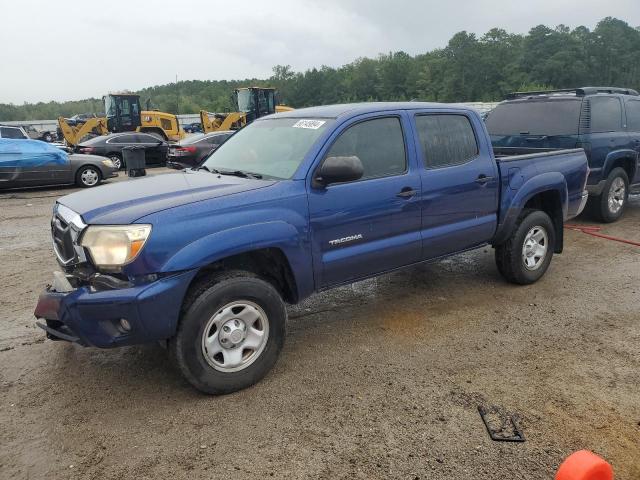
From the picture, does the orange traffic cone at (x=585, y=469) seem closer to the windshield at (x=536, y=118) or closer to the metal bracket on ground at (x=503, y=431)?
the metal bracket on ground at (x=503, y=431)

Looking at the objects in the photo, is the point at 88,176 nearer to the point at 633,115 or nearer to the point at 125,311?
the point at 125,311

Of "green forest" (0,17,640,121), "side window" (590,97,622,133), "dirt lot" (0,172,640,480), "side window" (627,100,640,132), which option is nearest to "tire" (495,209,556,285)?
"dirt lot" (0,172,640,480)

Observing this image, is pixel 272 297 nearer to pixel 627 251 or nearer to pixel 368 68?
pixel 627 251

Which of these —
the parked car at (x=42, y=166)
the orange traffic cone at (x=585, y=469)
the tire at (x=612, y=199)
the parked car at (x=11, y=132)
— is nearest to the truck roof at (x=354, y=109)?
the orange traffic cone at (x=585, y=469)

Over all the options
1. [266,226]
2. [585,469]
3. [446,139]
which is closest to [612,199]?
[446,139]

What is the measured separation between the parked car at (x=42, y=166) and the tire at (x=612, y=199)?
38.1ft

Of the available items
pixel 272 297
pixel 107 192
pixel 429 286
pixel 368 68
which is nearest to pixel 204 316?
pixel 272 297

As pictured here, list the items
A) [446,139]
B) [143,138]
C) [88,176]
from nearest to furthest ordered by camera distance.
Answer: [446,139], [88,176], [143,138]

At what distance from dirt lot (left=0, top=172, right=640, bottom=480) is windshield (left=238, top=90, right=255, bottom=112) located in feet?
71.9

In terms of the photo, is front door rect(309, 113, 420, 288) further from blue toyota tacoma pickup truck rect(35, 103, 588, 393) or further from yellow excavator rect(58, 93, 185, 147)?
yellow excavator rect(58, 93, 185, 147)

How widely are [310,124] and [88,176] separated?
36.7 ft

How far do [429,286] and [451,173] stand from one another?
4.80ft

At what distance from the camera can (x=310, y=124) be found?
4.09 metres

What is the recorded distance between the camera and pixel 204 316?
10.4ft
